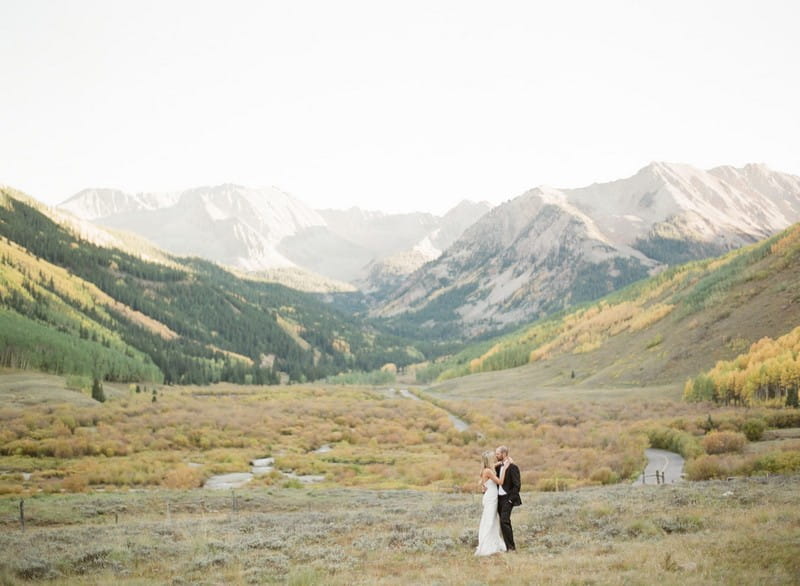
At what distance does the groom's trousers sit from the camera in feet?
64.2

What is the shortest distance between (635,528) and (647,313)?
151 meters

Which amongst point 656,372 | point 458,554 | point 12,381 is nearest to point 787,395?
point 656,372

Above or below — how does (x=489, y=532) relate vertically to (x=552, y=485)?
above

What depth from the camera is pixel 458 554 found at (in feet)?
67.9

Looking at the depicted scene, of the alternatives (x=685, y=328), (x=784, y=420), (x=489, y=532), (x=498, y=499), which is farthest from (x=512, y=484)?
(x=685, y=328)

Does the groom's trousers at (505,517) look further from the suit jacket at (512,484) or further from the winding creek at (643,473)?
the winding creek at (643,473)

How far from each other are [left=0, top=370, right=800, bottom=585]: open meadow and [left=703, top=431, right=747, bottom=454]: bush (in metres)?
0.18

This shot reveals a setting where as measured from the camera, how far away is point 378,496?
139 ft

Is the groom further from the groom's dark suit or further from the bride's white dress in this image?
the bride's white dress

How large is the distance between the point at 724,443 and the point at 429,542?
38.6 metres

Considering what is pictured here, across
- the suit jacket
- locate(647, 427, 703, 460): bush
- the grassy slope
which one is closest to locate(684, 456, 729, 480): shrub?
locate(647, 427, 703, 460): bush

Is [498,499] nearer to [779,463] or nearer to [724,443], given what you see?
[779,463]

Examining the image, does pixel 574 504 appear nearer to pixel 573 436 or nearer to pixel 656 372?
pixel 573 436

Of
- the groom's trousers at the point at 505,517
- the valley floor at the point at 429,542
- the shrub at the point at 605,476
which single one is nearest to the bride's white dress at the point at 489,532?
the groom's trousers at the point at 505,517
